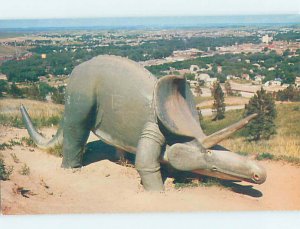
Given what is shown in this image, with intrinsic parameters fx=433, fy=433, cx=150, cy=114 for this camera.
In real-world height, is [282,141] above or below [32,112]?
below

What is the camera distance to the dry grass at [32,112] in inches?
369

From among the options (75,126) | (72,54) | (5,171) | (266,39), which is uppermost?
(266,39)

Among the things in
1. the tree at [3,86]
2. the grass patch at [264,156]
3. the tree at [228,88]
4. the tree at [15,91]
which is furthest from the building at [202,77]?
the tree at [3,86]

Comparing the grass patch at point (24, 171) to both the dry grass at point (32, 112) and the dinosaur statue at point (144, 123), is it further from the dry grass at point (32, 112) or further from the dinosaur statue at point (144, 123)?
the dry grass at point (32, 112)

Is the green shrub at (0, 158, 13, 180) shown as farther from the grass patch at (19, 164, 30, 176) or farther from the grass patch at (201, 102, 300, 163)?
the grass patch at (201, 102, 300, 163)

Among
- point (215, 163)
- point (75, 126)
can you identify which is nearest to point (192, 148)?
point (215, 163)

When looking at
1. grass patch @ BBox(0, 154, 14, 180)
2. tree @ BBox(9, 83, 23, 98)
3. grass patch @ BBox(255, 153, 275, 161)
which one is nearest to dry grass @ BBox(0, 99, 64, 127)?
tree @ BBox(9, 83, 23, 98)

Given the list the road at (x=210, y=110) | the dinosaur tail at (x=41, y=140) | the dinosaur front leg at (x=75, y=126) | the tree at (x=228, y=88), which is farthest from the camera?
the road at (x=210, y=110)

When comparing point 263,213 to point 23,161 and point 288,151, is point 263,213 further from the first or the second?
point 23,161

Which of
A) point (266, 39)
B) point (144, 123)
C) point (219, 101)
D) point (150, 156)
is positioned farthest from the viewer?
point (219, 101)

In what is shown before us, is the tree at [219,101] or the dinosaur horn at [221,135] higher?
the dinosaur horn at [221,135]

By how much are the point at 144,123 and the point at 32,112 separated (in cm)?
474

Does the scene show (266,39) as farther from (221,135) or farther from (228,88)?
(221,135)

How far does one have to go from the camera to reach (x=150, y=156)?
6598 millimetres
